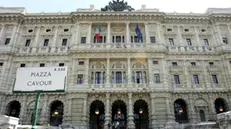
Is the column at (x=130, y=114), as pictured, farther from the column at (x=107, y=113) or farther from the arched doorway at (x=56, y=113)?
the arched doorway at (x=56, y=113)

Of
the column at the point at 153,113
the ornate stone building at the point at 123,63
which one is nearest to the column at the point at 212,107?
the ornate stone building at the point at 123,63

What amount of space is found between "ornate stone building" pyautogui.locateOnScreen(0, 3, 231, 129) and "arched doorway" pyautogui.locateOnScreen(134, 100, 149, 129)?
0.16 meters

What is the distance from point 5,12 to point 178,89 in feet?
107

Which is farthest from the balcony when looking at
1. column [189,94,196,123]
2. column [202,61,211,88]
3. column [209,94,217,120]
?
column [209,94,217,120]

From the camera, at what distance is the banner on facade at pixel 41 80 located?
27.4ft

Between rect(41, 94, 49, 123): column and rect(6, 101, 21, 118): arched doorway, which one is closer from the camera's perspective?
rect(41, 94, 49, 123): column

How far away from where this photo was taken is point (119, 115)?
27.6m

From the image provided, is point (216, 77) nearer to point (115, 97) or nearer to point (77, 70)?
point (115, 97)

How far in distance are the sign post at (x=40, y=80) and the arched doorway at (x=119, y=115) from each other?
19227mm

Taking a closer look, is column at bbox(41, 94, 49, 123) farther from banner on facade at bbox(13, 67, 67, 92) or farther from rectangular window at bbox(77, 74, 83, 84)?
banner on facade at bbox(13, 67, 67, 92)

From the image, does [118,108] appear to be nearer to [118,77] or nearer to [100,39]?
[118,77]

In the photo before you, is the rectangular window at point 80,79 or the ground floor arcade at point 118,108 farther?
the rectangular window at point 80,79

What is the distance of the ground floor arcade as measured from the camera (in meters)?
24.6

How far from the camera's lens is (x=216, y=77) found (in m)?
28.4
